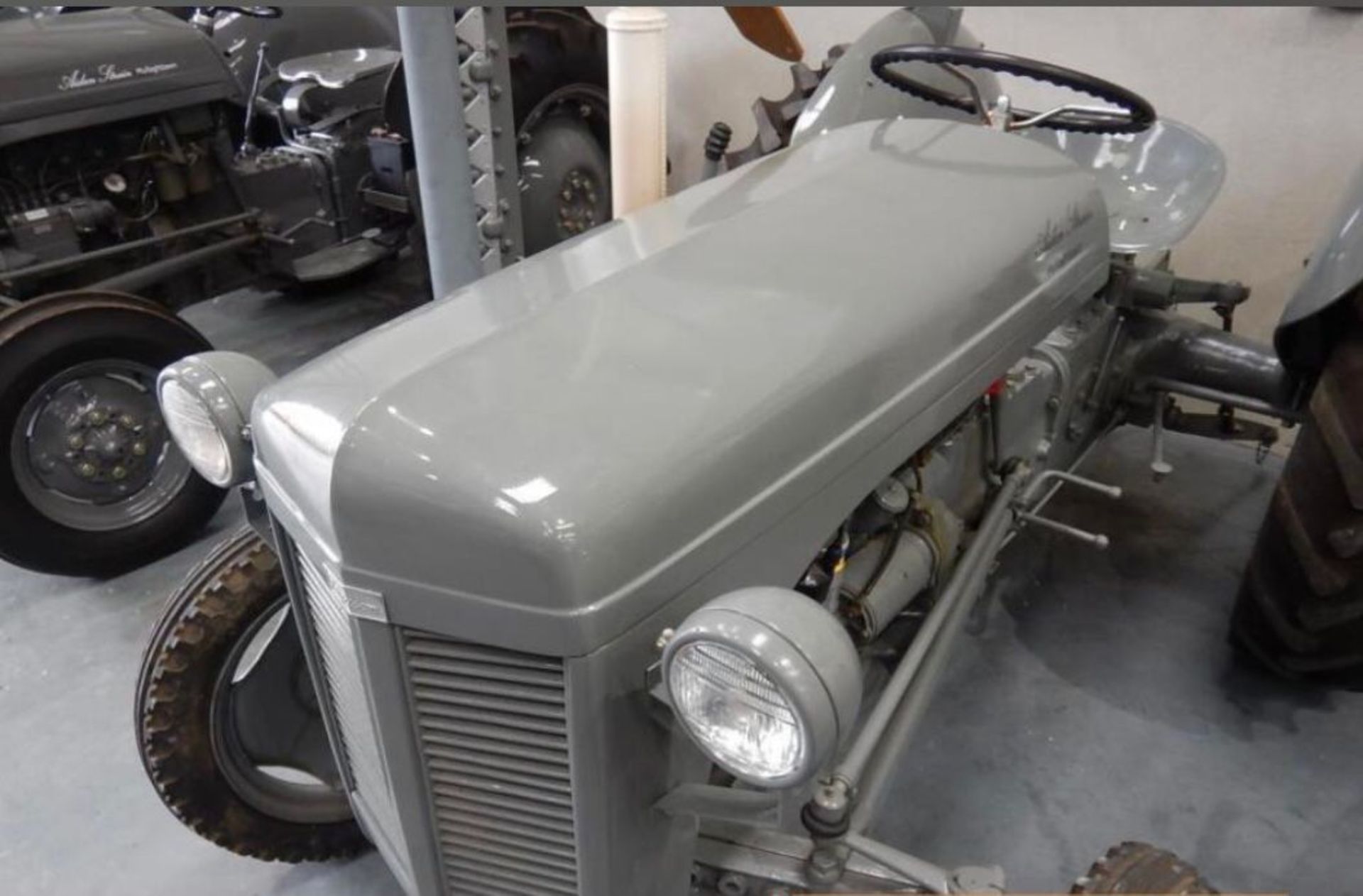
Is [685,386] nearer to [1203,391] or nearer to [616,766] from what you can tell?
[616,766]

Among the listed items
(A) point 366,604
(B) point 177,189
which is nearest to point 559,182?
(B) point 177,189

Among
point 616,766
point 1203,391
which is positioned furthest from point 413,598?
point 1203,391

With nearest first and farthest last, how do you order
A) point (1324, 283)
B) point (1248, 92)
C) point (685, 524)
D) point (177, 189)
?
point (685, 524)
point (1324, 283)
point (1248, 92)
point (177, 189)

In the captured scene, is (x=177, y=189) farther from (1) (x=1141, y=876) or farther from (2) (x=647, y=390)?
(1) (x=1141, y=876)

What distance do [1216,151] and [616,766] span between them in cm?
188

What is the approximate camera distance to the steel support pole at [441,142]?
1.88 meters

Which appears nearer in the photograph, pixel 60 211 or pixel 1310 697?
pixel 1310 697

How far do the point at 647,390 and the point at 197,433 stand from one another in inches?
24.1

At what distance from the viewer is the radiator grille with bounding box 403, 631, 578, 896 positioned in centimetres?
96

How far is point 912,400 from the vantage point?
1285mm

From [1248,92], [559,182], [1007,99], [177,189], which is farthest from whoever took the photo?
[559,182]

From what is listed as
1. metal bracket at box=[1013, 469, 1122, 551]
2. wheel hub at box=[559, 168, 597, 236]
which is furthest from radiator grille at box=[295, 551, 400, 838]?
wheel hub at box=[559, 168, 597, 236]

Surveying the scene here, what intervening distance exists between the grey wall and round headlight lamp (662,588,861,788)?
262 centimetres

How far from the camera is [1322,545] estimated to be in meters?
1.69
